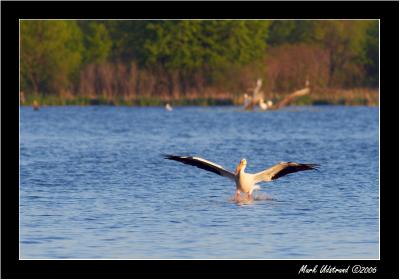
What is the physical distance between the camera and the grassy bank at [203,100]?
5019cm

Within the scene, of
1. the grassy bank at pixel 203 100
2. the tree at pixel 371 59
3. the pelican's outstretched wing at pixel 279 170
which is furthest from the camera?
the tree at pixel 371 59

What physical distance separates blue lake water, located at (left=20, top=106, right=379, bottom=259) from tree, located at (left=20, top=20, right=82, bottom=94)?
23.7 metres

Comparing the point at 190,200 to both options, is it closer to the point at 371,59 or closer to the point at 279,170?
the point at 279,170

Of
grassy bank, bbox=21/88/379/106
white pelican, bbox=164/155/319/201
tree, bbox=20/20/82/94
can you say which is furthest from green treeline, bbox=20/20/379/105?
white pelican, bbox=164/155/319/201

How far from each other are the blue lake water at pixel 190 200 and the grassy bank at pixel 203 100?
1793cm

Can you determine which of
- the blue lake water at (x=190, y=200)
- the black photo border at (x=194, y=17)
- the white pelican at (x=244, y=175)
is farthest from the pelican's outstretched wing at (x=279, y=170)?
the black photo border at (x=194, y=17)

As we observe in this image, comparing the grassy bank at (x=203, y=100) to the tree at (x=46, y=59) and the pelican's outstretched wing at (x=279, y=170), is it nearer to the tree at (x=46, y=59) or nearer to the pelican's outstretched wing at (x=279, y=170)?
the tree at (x=46, y=59)

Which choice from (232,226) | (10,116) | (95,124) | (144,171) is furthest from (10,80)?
(95,124)

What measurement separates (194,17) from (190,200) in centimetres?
409

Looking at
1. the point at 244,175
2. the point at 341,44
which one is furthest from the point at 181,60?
the point at 244,175

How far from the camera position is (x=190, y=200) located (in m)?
15.9

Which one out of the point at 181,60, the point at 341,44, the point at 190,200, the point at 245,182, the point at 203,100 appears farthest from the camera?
the point at 341,44

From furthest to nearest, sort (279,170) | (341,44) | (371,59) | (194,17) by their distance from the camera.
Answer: (341,44)
(371,59)
(279,170)
(194,17)

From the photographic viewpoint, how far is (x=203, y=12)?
39.1 ft
